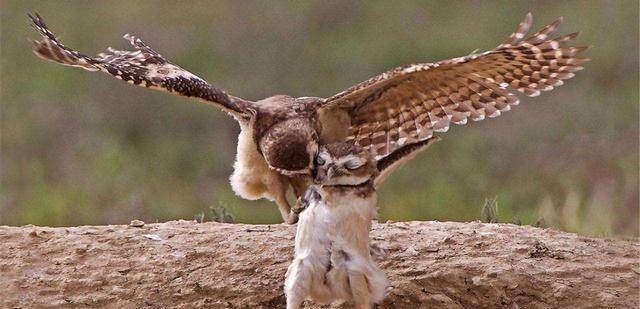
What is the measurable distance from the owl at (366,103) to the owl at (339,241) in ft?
1.43

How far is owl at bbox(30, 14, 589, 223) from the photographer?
7.52 metres

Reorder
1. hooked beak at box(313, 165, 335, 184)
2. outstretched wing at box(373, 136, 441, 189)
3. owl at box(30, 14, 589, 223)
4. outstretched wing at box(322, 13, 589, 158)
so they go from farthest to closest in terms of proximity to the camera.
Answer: outstretched wing at box(322, 13, 589, 158) → owl at box(30, 14, 589, 223) → outstretched wing at box(373, 136, 441, 189) → hooked beak at box(313, 165, 335, 184)

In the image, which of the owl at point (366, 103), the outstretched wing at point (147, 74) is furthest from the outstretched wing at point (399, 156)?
the outstretched wing at point (147, 74)

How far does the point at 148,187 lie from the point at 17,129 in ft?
9.46

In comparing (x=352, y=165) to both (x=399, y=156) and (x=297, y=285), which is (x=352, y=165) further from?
(x=297, y=285)

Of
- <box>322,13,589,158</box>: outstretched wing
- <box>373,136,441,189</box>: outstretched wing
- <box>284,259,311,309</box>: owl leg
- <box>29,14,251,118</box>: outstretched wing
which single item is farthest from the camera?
<box>322,13,589,158</box>: outstretched wing

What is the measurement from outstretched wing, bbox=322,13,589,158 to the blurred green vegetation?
2737mm

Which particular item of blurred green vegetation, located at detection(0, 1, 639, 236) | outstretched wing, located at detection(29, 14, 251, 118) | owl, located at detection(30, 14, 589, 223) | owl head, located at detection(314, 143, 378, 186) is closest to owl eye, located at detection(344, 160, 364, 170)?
owl head, located at detection(314, 143, 378, 186)

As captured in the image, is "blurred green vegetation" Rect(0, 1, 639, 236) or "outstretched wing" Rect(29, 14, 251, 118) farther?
"blurred green vegetation" Rect(0, 1, 639, 236)

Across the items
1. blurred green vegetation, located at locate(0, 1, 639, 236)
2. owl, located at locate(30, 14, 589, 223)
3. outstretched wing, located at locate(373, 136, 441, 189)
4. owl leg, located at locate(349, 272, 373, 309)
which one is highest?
blurred green vegetation, located at locate(0, 1, 639, 236)

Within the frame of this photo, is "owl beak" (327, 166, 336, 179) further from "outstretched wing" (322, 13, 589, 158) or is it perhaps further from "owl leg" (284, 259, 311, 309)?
"outstretched wing" (322, 13, 589, 158)

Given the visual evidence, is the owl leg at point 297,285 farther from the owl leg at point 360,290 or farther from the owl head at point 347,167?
the owl head at point 347,167

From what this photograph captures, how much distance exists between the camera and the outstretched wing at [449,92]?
7.63 meters

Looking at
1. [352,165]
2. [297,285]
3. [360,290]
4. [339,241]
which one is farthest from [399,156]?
[297,285]
